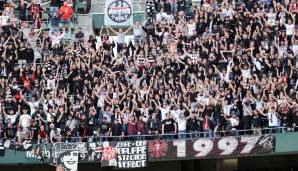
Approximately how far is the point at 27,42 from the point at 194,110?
746 centimetres

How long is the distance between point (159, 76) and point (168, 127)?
7.88ft

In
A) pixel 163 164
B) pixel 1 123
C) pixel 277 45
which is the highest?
pixel 277 45

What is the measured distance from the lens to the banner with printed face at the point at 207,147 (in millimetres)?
28484

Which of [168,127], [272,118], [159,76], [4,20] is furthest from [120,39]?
[272,118]

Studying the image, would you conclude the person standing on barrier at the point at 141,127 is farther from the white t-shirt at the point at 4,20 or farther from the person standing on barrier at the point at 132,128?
the white t-shirt at the point at 4,20

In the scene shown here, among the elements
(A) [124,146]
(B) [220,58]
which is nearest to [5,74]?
(A) [124,146]

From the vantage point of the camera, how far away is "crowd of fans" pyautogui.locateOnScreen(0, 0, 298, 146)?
28578 mm

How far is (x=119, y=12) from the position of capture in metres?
35.8

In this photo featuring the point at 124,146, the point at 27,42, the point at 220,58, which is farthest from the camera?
the point at 27,42

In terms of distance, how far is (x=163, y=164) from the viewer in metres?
32.5

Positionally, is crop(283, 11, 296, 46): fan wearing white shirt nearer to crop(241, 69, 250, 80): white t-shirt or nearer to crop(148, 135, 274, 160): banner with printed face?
crop(241, 69, 250, 80): white t-shirt

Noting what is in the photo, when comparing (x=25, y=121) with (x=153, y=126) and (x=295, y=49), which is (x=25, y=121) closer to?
(x=153, y=126)

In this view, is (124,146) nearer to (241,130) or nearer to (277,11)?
(241,130)

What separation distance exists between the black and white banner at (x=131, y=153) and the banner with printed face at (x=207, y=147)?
0.22 metres
